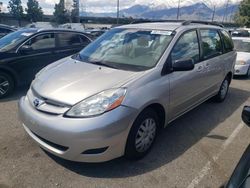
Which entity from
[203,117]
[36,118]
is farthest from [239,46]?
[36,118]

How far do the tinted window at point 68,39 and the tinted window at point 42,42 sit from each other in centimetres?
23

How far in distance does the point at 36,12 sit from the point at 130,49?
7484 cm

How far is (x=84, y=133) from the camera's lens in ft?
8.89

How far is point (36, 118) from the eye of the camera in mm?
2953

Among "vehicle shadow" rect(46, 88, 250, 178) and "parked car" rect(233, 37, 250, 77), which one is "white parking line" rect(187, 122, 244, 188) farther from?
"parked car" rect(233, 37, 250, 77)

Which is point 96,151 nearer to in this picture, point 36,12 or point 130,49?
point 130,49

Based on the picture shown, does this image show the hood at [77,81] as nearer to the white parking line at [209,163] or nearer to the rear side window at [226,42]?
the white parking line at [209,163]

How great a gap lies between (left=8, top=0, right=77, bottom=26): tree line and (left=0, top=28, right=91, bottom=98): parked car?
65.5m

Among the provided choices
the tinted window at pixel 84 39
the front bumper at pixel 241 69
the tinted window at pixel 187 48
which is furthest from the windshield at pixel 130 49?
the front bumper at pixel 241 69

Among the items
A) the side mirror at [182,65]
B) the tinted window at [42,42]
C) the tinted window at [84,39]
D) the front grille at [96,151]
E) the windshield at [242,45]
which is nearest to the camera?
the front grille at [96,151]

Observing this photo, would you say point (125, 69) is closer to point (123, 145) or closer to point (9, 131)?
point (123, 145)

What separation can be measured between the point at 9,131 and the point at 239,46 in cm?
895

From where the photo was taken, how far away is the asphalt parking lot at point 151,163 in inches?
117

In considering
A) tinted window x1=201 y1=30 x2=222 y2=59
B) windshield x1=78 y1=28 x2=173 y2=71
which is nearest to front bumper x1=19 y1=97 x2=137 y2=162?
windshield x1=78 y1=28 x2=173 y2=71
